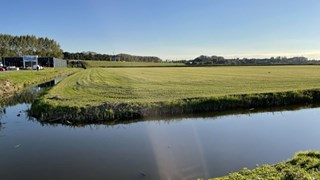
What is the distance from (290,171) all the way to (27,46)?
138 metres

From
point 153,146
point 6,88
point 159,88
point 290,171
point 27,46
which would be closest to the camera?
point 290,171

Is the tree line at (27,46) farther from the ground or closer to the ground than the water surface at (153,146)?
farther from the ground

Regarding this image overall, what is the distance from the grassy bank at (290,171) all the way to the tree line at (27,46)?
122480 mm

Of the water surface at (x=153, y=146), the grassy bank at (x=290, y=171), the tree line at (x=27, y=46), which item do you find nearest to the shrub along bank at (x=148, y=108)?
the water surface at (x=153, y=146)

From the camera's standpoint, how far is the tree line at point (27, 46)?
119444 millimetres

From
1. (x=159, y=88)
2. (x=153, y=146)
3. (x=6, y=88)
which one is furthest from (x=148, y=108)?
(x=6, y=88)

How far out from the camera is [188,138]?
16.0m

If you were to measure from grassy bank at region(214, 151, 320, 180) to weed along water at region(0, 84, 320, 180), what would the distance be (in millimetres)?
1632

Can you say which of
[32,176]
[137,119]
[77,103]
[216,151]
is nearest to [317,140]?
[216,151]

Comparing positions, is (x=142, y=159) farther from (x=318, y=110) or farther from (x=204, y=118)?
(x=318, y=110)

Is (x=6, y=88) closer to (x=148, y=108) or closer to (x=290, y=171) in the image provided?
(x=148, y=108)

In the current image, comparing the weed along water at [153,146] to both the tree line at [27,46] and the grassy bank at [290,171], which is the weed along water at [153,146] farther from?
the tree line at [27,46]

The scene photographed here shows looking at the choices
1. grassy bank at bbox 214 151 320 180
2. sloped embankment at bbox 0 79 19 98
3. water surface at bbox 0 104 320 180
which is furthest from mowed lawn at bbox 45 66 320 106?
grassy bank at bbox 214 151 320 180

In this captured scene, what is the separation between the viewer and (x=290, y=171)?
920 centimetres
